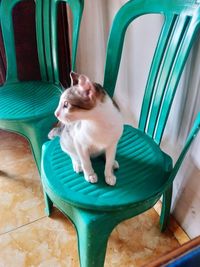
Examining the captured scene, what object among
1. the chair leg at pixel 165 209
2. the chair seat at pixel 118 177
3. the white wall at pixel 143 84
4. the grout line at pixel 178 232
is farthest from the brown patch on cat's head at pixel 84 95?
the grout line at pixel 178 232

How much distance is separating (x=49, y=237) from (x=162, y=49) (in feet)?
2.98

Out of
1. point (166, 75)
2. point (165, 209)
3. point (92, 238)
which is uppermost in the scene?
point (166, 75)

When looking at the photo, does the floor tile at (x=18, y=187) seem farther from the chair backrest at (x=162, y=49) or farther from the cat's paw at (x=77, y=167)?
the chair backrest at (x=162, y=49)

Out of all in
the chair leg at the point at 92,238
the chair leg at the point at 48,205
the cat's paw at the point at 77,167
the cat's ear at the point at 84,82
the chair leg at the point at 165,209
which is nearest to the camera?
the cat's ear at the point at 84,82

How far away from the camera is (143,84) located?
1158mm

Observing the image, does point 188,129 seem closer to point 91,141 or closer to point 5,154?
point 91,141

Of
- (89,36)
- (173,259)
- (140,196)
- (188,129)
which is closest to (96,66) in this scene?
(89,36)

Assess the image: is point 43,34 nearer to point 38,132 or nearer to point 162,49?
point 38,132

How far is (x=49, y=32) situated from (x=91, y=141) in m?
0.78

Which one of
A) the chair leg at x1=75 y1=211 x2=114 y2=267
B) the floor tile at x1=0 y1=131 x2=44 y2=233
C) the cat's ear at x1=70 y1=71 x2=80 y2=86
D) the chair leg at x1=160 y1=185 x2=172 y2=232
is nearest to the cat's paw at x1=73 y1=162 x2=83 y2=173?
the chair leg at x1=75 y1=211 x2=114 y2=267

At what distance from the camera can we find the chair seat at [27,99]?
1130mm

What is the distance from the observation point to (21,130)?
117 cm

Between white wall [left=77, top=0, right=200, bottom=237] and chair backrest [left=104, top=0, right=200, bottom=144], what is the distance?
0.06 m

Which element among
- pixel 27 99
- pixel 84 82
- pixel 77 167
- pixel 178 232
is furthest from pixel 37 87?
pixel 178 232
